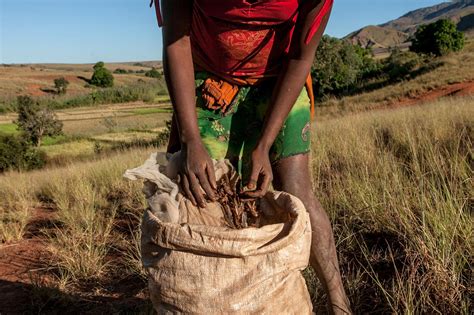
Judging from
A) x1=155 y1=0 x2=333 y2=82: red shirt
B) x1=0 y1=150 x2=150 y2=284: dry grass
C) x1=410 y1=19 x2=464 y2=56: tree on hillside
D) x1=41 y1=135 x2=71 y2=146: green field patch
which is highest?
x1=410 y1=19 x2=464 y2=56: tree on hillside

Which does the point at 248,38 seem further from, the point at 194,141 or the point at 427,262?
the point at 427,262

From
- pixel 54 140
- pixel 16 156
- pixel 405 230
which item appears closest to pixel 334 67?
pixel 54 140

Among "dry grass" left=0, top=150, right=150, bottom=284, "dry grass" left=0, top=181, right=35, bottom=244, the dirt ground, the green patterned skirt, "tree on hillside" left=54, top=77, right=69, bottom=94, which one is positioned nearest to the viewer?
the green patterned skirt

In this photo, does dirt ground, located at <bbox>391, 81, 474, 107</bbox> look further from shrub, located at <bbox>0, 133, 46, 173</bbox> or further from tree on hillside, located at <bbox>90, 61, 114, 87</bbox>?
tree on hillside, located at <bbox>90, 61, 114, 87</bbox>

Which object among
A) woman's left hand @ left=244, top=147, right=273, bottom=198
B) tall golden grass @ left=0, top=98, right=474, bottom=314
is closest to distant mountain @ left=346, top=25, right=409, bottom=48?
tall golden grass @ left=0, top=98, right=474, bottom=314

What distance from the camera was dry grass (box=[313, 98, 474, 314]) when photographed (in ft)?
6.04

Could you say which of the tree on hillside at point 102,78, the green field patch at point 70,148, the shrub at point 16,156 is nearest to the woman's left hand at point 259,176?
the shrub at point 16,156

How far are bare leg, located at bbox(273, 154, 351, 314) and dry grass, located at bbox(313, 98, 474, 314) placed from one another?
21 centimetres

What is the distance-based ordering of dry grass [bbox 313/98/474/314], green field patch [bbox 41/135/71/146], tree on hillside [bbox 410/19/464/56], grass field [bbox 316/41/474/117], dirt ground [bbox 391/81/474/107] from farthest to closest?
green field patch [bbox 41/135/71/146] → tree on hillside [bbox 410/19/464/56] → grass field [bbox 316/41/474/117] → dirt ground [bbox 391/81/474/107] → dry grass [bbox 313/98/474/314]

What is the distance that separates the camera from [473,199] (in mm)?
2756

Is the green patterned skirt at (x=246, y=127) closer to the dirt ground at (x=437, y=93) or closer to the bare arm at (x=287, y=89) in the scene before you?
the bare arm at (x=287, y=89)

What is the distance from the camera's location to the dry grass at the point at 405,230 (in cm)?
184

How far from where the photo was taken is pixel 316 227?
173 centimetres

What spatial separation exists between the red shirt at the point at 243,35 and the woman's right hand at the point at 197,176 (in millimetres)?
406
